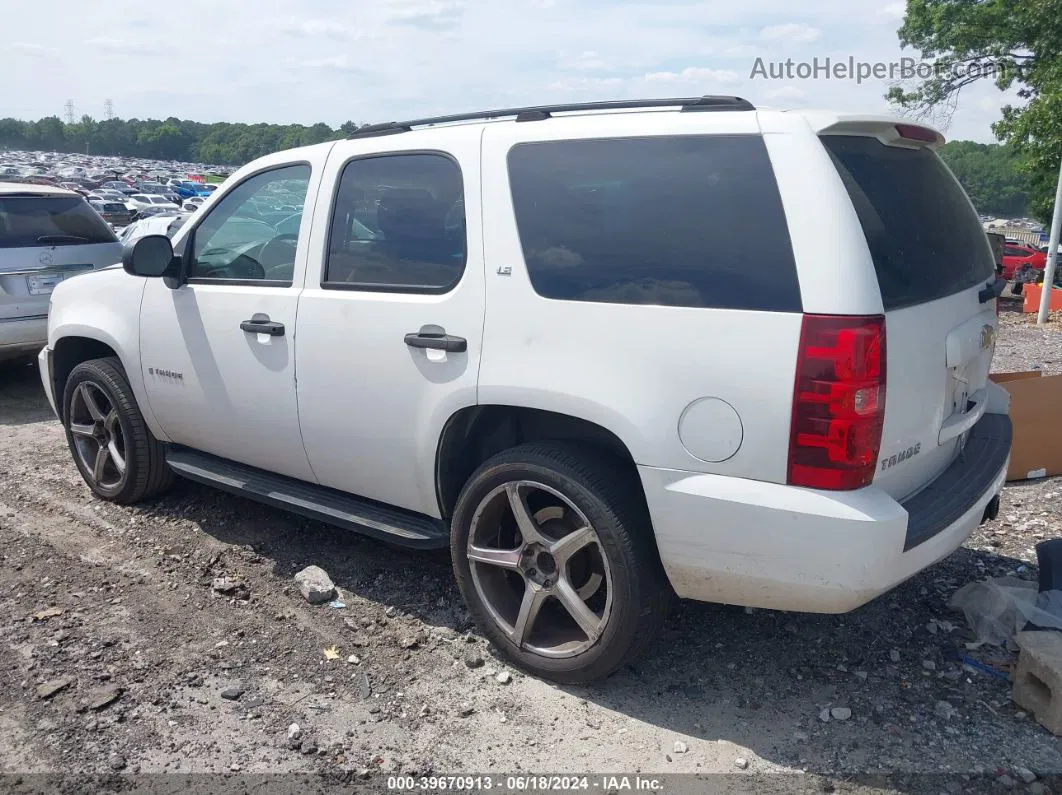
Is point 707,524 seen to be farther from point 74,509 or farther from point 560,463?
point 74,509

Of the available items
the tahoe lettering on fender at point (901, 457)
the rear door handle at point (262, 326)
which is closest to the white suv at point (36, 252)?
the rear door handle at point (262, 326)

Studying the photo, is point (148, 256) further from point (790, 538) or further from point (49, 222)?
point (49, 222)

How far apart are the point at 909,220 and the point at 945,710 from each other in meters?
1.72

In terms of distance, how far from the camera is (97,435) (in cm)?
512

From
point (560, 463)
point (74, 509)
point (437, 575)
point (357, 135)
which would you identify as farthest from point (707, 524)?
point (74, 509)

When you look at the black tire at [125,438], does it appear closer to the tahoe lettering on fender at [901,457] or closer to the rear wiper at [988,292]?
the tahoe lettering on fender at [901,457]

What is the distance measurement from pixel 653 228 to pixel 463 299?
78 cm

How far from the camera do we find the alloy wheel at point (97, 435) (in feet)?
16.5

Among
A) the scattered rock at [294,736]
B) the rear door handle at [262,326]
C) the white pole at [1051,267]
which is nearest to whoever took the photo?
the scattered rock at [294,736]

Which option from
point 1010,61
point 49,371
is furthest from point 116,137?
point 49,371

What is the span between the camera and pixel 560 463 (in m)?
3.13

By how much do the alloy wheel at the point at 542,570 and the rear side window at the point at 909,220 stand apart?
1.31 meters

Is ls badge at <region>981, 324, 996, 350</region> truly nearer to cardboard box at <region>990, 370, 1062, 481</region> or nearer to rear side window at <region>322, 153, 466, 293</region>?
cardboard box at <region>990, 370, 1062, 481</region>

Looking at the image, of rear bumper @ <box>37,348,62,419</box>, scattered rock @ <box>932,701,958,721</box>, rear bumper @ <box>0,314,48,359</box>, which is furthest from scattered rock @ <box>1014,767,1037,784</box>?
rear bumper @ <box>0,314,48,359</box>
